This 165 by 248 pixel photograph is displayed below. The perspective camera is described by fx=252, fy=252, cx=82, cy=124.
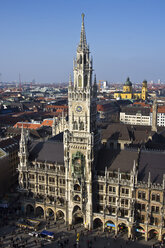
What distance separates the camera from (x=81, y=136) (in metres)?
71.8

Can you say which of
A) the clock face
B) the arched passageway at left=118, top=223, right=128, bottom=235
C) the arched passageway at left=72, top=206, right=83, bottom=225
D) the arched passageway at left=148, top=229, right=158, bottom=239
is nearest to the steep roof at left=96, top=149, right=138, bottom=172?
the arched passageway at left=72, top=206, right=83, bottom=225

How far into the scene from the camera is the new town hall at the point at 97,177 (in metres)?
68.6

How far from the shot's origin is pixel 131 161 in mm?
72875

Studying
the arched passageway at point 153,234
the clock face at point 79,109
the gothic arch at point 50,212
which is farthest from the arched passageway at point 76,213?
the clock face at point 79,109

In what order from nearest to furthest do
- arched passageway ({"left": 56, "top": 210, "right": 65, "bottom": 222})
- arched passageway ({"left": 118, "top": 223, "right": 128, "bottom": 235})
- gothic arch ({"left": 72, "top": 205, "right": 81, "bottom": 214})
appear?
arched passageway ({"left": 118, "top": 223, "right": 128, "bottom": 235})
gothic arch ({"left": 72, "top": 205, "right": 81, "bottom": 214})
arched passageway ({"left": 56, "top": 210, "right": 65, "bottom": 222})

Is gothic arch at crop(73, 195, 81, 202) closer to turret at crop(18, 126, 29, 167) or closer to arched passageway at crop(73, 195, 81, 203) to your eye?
arched passageway at crop(73, 195, 81, 203)

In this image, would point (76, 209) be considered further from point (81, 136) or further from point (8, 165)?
point (8, 165)

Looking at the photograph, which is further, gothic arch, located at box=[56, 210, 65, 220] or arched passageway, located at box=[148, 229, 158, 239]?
gothic arch, located at box=[56, 210, 65, 220]

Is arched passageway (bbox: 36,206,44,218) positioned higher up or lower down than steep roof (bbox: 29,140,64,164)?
lower down

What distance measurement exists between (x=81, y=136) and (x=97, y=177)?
12.9 metres

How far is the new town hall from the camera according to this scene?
68625mm

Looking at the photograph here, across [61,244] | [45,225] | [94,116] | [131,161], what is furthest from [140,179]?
[45,225]

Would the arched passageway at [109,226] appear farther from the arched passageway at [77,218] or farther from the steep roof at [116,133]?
the steep roof at [116,133]

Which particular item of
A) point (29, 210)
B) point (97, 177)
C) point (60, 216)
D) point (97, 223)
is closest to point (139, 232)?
point (97, 223)
